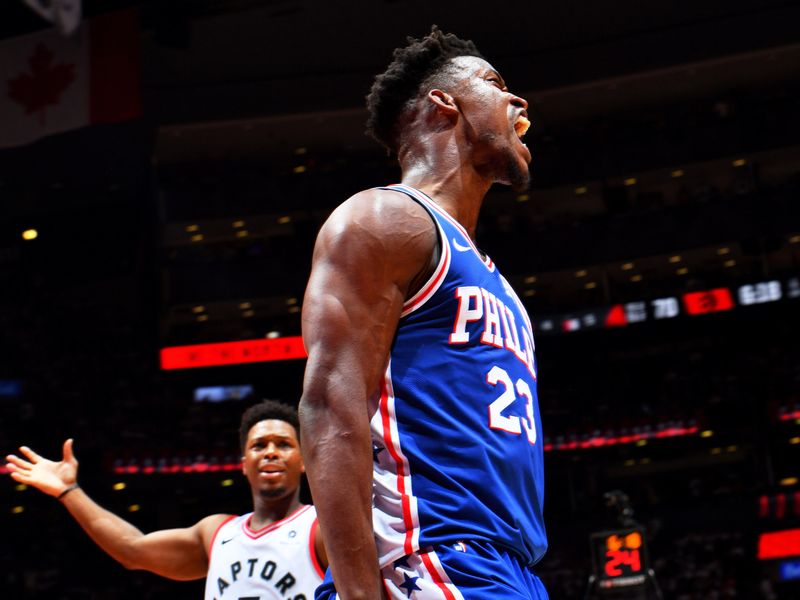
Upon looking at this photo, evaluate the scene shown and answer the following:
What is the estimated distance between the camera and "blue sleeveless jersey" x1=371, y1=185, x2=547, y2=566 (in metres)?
2.00

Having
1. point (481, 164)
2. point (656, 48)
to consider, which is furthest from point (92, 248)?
point (481, 164)

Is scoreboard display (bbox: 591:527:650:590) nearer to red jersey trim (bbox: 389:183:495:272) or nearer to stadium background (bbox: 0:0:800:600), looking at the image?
stadium background (bbox: 0:0:800:600)

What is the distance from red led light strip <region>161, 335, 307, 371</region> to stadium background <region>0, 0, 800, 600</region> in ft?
1.65

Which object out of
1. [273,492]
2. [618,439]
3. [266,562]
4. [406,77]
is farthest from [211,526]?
[618,439]

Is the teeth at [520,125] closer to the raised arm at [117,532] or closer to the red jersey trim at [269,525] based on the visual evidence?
the raised arm at [117,532]

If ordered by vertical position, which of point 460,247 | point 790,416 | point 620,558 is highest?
point 790,416

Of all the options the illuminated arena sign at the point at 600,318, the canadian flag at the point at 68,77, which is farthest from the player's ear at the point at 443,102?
the illuminated arena sign at the point at 600,318

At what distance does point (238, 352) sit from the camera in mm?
24859

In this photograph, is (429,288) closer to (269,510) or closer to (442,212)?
(442,212)

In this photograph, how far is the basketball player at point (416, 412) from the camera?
1921 millimetres

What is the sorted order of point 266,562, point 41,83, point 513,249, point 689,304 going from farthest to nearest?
point 513,249 → point 689,304 → point 41,83 → point 266,562

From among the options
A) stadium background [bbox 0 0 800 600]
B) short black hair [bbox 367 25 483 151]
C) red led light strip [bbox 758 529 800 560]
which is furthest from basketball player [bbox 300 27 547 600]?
red led light strip [bbox 758 529 800 560]

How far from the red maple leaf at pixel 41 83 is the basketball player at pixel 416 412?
51.2 ft

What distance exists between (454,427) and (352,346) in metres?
0.26
